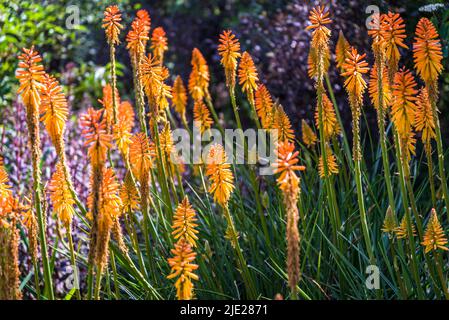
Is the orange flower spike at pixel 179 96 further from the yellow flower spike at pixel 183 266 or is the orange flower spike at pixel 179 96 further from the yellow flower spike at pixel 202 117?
the yellow flower spike at pixel 183 266

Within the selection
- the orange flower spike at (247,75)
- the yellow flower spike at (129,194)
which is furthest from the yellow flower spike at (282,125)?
the yellow flower spike at (129,194)

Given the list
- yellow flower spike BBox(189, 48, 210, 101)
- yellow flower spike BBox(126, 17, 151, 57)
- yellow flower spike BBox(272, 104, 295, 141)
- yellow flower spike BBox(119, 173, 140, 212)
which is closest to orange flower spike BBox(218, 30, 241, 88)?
yellow flower spike BBox(272, 104, 295, 141)

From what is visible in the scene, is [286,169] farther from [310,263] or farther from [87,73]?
[87,73]

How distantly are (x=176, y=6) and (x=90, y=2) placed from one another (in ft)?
4.67

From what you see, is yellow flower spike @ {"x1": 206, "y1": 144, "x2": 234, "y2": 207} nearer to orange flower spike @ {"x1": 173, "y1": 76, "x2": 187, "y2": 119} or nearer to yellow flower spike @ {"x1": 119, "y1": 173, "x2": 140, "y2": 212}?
yellow flower spike @ {"x1": 119, "y1": 173, "x2": 140, "y2": 212}

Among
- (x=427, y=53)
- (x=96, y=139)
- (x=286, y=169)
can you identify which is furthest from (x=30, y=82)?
(x=427, y=53)

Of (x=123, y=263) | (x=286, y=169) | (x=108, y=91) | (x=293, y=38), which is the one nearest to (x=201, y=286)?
(x=123, y=263)

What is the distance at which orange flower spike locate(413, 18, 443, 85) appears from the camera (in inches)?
102

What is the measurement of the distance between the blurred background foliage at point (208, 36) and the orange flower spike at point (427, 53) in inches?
45.8

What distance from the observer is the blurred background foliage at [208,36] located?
5539 millimetres

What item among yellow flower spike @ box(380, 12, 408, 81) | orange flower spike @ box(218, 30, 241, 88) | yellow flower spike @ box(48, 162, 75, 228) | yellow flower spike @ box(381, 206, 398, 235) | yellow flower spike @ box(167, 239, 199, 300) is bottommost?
yellow flower spike @ box(167, 239, 199, 300)

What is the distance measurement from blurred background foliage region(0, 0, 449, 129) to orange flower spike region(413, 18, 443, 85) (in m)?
1.16

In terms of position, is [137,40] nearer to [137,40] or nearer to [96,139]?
[137,40]
